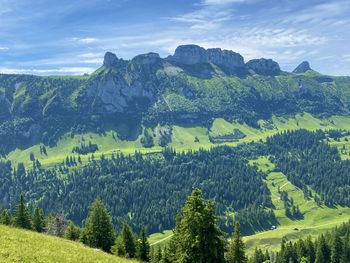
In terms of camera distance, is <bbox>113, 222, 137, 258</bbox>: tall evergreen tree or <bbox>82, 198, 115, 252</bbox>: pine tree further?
<bbox>113, 222, 137, 258</bbox>: tall evergreen tree

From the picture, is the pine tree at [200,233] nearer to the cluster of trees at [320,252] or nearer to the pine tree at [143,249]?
the pine tree at [143,249]

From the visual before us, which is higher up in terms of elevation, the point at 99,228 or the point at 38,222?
the point at 99,228

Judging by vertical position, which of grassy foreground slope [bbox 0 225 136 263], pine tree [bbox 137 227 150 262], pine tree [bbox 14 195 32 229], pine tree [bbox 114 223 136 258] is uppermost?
grassy foreground slope [bbox 0 225 136 263]

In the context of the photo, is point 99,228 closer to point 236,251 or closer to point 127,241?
point 127,241

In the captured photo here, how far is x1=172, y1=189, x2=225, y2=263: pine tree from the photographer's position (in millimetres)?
48500

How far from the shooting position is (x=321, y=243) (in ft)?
529

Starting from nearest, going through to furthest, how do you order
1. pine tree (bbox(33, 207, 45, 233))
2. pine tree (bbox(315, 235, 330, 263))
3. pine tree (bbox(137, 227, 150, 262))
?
pine tree (bbox(137, 227, 150, 262)), pine tree (bbox(33, 207, 45, 233)), pine tree (bbox(315, 235, 330, 263))

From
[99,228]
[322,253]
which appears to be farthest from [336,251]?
[99,228]

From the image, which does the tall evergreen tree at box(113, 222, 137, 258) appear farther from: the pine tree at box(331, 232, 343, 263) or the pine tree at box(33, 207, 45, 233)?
the pine tree at box(331, 232, 343, 263)

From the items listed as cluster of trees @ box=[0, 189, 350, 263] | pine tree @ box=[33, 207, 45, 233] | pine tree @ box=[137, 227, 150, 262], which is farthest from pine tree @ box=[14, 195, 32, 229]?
pine tree @ box=[137, 227, 150, 262]

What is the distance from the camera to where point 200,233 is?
48562 millimetres

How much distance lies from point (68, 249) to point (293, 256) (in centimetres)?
13836

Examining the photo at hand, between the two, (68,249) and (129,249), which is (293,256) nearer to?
(129,249)

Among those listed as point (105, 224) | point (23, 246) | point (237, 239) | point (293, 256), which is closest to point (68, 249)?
point (23, 246)
